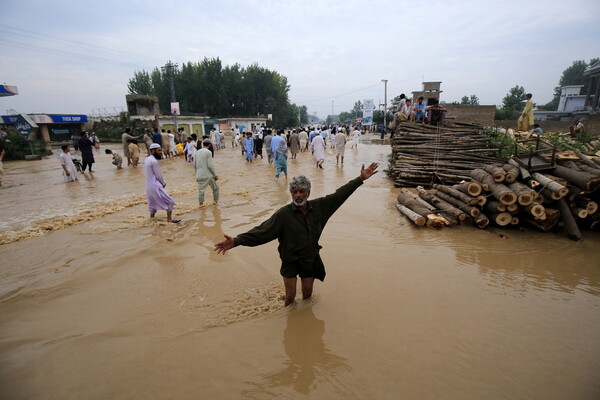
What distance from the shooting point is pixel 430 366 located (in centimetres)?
260

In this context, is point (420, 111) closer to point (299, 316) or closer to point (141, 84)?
point (299, 316)

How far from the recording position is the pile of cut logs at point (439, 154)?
9.30 m

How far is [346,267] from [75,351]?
327cm

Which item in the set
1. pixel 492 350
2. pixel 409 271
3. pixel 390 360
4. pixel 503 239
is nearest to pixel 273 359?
pixel 390 360

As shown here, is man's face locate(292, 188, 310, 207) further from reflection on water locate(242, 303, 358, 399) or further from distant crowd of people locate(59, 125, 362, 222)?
distant crowd of people locate(59, 125, 362, 222)

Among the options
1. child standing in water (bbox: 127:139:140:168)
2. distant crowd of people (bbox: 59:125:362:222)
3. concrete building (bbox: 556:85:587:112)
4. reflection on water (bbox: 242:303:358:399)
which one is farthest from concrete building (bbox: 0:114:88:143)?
concrete building (bbox: 556:85:587:112)

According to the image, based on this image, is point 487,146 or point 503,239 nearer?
point 503,239

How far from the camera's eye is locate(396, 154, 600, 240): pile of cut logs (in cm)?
546

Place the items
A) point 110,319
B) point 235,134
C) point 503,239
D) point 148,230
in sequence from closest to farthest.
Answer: point 110,319
point 503,239
point 148,230
point 235,134

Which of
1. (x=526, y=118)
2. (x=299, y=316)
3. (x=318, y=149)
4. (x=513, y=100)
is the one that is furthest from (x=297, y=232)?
(x=513, y=100)

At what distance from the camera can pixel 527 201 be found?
217 inches

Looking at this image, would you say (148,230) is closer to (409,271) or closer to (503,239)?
(409,271)

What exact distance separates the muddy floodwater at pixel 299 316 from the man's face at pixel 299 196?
1.31 meters

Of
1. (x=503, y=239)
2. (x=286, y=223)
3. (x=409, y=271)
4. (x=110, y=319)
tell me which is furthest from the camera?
(x=503, y=239)
